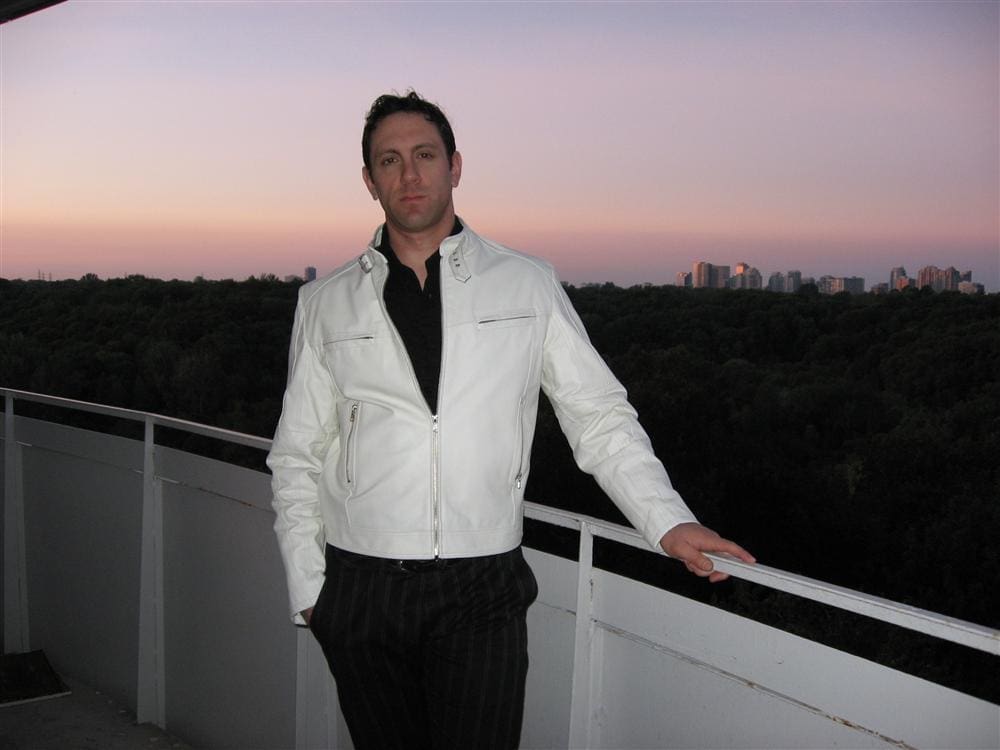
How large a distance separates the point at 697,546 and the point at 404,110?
0.79 metres

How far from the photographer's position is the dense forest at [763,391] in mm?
11938

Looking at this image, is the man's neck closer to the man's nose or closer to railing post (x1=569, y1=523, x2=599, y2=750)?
the man's nose

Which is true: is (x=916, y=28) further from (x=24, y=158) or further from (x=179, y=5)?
(x=24, y=158)

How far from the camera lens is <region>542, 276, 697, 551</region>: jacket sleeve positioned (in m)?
1.30

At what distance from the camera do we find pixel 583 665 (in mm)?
1662

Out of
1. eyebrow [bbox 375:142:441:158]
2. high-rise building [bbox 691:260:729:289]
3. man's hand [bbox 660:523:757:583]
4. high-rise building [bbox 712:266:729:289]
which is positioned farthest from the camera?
high-rise building [bbox 691:260:729:289]

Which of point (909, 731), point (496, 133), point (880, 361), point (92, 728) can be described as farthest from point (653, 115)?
point (909, 731)

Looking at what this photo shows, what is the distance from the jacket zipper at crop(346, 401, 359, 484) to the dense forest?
34.3 ft

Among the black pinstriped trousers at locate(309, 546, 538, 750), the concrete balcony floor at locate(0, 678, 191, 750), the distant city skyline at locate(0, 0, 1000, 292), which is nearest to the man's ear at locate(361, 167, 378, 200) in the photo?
the black pinstriped trousers at locate(309, 546, 538, 750)

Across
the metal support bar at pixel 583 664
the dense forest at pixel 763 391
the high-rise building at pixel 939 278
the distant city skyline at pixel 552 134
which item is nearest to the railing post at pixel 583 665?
the metal support bar at pixel 583 664

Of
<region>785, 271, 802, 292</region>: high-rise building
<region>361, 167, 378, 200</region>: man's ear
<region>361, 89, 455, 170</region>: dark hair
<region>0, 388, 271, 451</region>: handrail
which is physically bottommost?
<region>0, 388, 271, 451</region>: handrail

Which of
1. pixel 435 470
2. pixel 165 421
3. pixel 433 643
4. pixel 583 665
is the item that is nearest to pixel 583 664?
pixel 583 665

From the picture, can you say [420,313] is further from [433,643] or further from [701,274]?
[701,274]

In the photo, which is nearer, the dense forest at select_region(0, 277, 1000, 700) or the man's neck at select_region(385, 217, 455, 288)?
the man's neck at select_region(385, 217, 455, 288)
